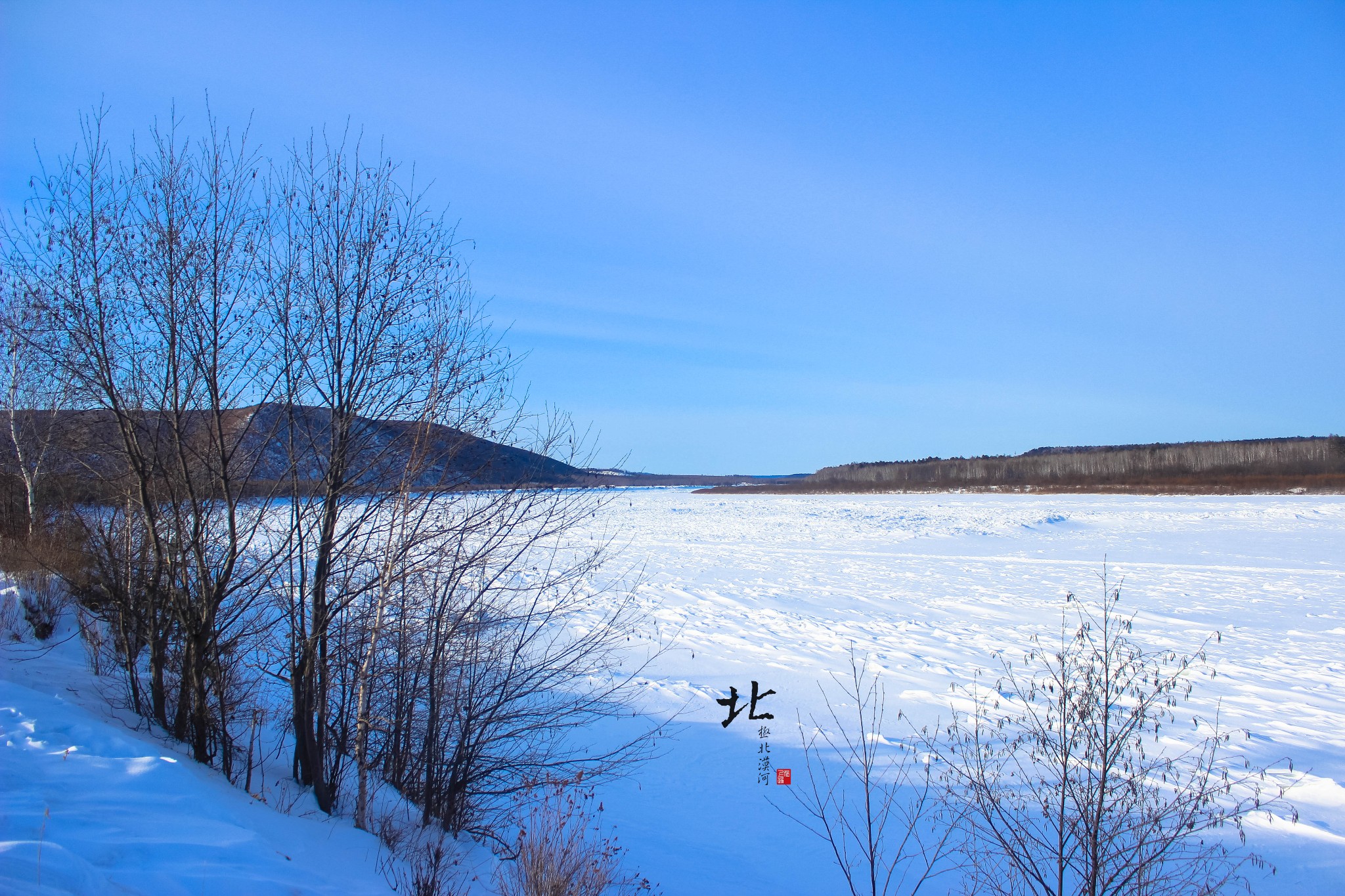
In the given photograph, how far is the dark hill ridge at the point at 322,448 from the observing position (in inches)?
245

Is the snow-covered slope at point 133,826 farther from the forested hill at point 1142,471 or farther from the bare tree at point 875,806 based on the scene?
the forested hill at point 1142,471

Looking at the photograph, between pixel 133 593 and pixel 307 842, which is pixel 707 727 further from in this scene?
pixel 133 593

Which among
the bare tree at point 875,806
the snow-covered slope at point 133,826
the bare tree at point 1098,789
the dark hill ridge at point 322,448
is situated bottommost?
the bare tree at point 875,806

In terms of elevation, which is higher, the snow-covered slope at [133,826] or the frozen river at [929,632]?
the snow-covered slope at [133,826]

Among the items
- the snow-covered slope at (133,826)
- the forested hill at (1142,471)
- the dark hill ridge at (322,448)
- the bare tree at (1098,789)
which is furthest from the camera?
the forested hill at (1142,471)

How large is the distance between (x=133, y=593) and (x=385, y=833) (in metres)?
3.62

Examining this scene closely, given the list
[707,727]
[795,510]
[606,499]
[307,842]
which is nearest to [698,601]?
[707,727]

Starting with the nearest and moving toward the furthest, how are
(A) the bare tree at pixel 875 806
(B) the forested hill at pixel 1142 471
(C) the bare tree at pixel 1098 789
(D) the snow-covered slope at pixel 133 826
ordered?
(D) the snow-covered slope at pixel 133 826
(C) the bare tree at pixel 1098 789
(A) the bare tree at pixel 875 806
(B) the forested hill at pixel 1142 471

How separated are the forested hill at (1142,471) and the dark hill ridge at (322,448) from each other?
170ft

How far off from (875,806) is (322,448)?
587cm

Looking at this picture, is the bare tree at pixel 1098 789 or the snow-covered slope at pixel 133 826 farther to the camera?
the bare tree at pixel 1098 789

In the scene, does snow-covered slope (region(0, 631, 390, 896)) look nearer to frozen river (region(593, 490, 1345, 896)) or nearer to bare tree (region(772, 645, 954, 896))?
frozen river (region(593, 490, 1345, 896))

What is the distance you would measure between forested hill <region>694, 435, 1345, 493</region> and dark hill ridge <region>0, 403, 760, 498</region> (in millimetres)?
51904

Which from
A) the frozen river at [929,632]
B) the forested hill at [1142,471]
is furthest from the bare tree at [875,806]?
the forested hill at [1142,471]
